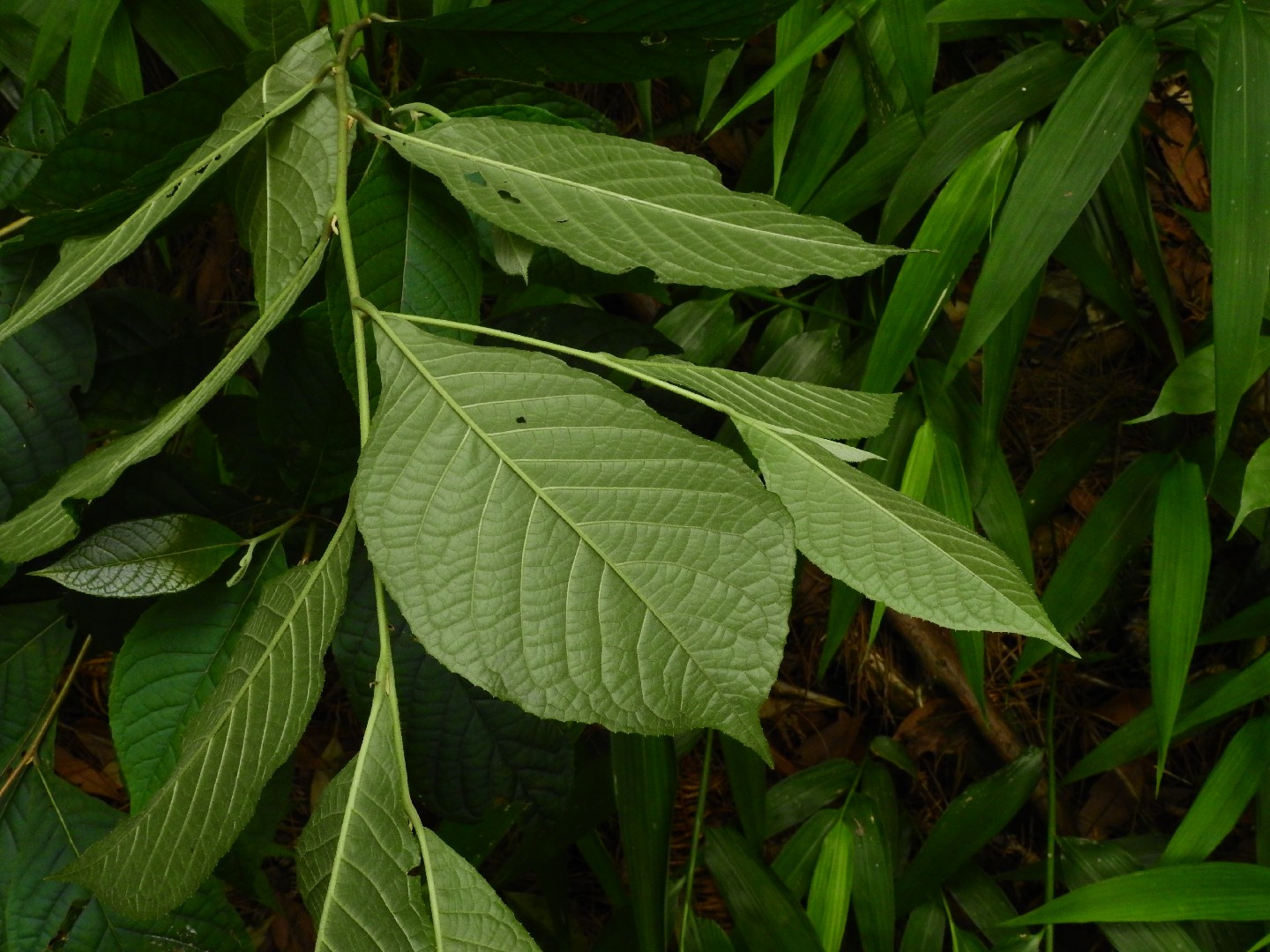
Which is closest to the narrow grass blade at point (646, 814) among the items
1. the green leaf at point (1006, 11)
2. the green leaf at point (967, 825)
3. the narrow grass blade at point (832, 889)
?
the narrow grass blade at point (832, 889)

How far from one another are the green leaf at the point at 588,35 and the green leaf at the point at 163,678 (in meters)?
0.36

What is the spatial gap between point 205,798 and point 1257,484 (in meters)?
0.78

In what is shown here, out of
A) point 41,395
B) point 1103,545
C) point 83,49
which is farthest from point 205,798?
point 1103,545

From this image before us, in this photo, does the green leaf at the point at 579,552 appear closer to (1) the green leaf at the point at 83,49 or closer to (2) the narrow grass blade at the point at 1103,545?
(1) the green leaf at the point at 83,49

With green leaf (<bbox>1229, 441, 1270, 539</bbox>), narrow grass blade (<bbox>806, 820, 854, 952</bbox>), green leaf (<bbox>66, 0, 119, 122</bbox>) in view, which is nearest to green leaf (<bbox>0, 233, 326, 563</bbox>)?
green leaf (<bbox>66, 0, 119, 122</bbox>)

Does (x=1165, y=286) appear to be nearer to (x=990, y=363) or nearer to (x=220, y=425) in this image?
(x=990, y=363)

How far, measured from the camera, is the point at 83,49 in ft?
2.64

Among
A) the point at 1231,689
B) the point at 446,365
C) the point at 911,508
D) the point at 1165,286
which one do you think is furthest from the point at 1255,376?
the point at 446,365

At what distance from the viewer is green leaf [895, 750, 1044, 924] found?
3.46 feet

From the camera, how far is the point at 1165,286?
3.05 feet

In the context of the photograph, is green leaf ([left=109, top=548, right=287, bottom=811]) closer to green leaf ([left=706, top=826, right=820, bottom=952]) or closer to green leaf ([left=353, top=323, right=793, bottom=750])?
green leaf ([left=353, top=323, right=793, bottom=750])

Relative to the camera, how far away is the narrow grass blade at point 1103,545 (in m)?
1.01

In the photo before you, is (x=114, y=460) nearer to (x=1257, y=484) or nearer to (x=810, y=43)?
(x=810, y=43)

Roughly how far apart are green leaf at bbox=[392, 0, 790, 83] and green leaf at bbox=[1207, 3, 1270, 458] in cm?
42
